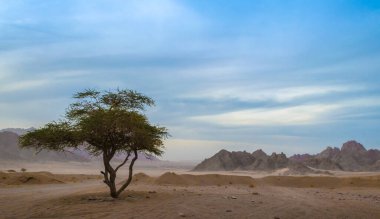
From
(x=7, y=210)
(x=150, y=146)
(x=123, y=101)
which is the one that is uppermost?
(x=123, y=101)

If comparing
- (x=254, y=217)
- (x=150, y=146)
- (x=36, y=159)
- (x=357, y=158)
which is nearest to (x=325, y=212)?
(x=254, y=217)

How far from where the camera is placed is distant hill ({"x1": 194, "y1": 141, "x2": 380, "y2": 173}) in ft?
412

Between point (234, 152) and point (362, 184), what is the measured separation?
88.4 metres

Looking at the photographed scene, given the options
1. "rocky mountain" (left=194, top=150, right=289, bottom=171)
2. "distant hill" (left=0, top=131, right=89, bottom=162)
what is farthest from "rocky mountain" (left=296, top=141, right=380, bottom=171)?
"distant hill" (left=0, top=131, right=89, bottom=162)

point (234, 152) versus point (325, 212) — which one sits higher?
point (234, 152)

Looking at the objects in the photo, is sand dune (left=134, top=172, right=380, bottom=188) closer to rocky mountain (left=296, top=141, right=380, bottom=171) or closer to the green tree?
the green tree

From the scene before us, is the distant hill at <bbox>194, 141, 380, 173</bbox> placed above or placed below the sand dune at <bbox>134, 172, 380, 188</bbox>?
above

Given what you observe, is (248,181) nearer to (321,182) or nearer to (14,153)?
(321,182)

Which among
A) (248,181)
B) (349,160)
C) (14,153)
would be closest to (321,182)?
(248,181)

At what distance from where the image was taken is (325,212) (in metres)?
21.6

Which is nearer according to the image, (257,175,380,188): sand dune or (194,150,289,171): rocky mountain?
(257,175,380,188): sand dune

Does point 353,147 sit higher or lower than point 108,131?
higher

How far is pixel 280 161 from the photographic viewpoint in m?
125

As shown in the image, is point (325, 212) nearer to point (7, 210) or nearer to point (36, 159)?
point (7, 210)
